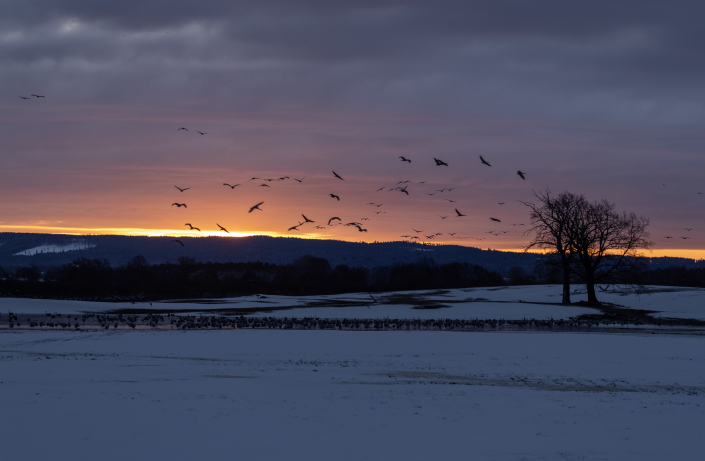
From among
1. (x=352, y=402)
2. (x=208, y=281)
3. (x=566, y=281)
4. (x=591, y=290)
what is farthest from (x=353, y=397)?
(x=208, y=281)

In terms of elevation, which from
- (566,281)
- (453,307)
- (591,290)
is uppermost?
(566,281)

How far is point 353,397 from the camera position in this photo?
634 inches

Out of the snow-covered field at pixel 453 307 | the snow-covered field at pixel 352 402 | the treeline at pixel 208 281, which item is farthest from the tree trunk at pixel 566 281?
the treeline at pixel 208 281

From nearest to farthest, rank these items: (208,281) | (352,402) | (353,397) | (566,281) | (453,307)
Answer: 1. (352,402)
2. (353,397)
3. (453,307)
4. (566,281)
5. (208,281)

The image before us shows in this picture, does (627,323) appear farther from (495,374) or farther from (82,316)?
(82,316)

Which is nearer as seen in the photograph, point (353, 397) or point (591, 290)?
point (353, 397)

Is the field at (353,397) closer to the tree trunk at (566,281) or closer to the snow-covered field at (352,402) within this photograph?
the snow-covered field at (352,402)

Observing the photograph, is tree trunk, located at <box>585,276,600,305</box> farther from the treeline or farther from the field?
the treeline

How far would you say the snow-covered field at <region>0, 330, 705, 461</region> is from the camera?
1130 centimetres

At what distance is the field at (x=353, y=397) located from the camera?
11.4 metres

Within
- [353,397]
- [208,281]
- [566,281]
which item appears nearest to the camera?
[353,397]

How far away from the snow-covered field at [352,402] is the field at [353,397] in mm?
53

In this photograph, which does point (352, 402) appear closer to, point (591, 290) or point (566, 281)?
point (566, 281)

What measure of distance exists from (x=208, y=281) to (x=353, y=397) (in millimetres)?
104797
